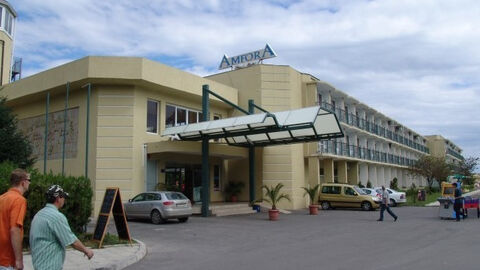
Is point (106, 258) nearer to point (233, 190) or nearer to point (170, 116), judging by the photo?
point (170, 116)

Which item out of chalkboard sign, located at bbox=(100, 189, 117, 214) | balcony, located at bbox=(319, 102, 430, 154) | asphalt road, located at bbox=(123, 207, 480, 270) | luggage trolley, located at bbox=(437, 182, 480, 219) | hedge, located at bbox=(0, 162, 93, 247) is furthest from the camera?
balcony, located at bbox=(319, 102, 430, 154)

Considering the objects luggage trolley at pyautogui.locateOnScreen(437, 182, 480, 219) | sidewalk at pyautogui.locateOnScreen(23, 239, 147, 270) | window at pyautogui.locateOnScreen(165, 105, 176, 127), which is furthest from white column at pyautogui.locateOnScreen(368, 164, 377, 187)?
sidewalk at pyautogui.locateOnScreen(23, 239, 147, 270)

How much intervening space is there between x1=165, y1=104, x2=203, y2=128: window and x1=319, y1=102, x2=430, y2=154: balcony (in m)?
11.6

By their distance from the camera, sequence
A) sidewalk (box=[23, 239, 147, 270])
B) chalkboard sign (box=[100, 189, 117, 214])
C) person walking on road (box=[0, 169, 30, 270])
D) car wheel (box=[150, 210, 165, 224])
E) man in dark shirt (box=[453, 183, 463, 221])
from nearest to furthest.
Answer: person walking on road (box=[0, 169, 30, 270]) → sidewalk (box=[23, 239, 147, 270]) → chalkboard sign (box=[100, 189, 117, 214]) → car wheel (box=[150, 210, 165, 224]) → man in dark shirt (box=[453, 183, 463, 221])

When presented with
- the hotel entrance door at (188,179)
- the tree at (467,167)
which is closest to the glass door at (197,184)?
the hotel entrance door at (188,179)

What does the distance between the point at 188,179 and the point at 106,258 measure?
16524mm

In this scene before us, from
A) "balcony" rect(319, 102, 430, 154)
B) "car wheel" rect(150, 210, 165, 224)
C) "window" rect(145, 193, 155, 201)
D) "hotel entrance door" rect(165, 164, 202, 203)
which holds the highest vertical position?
"balcony" rect(319, 102, 430, 154)

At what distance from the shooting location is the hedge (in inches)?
447

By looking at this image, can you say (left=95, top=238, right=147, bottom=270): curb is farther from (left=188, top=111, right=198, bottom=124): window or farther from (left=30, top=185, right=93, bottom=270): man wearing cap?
(left=188, top=111, right=198, bottom=124): window

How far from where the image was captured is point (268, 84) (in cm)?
2847

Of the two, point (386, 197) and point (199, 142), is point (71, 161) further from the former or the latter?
point (386, 197)

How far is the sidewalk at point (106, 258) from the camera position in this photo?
356 inches

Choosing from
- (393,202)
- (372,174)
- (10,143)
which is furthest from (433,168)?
(10,143)

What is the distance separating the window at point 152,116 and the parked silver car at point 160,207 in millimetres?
5357
